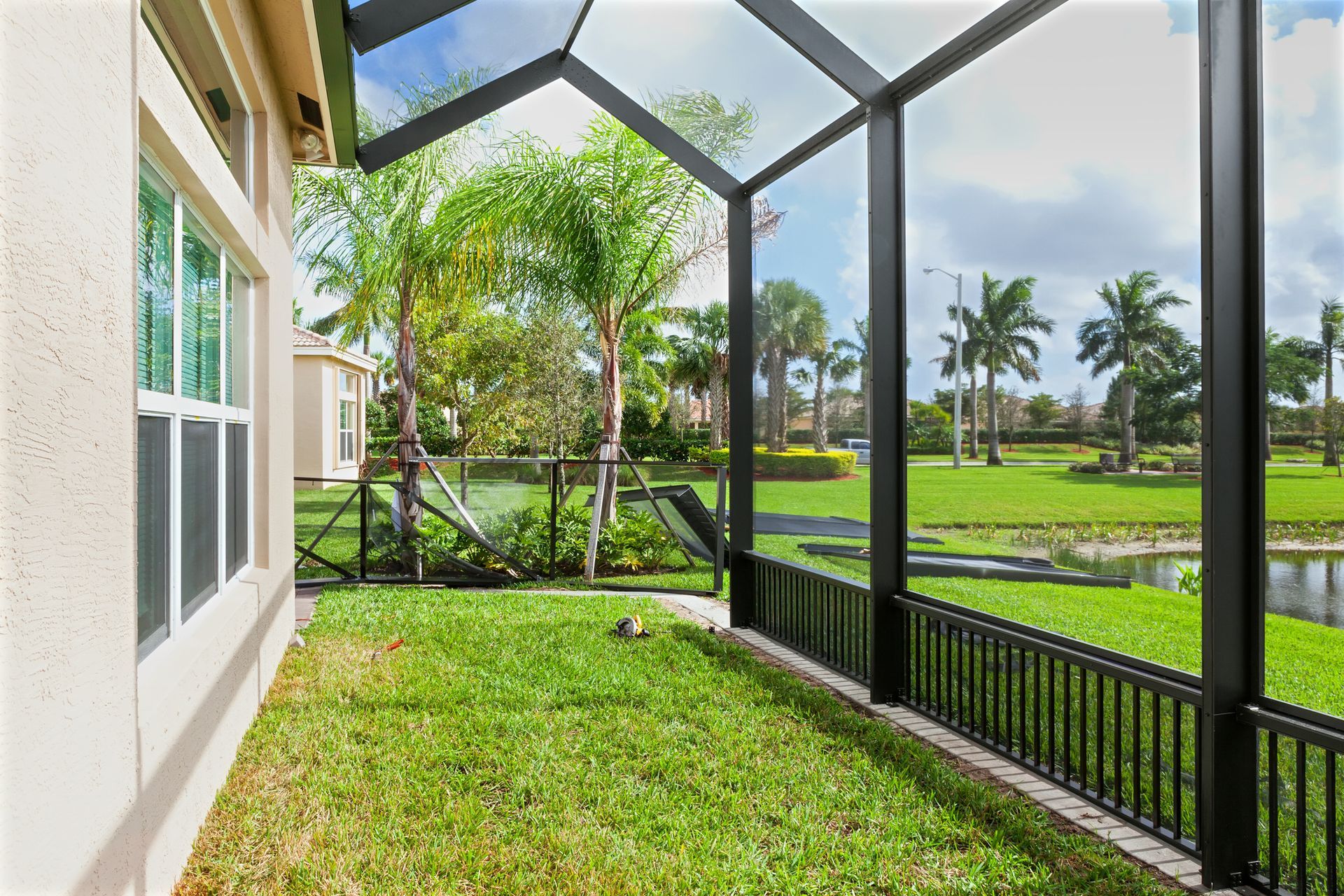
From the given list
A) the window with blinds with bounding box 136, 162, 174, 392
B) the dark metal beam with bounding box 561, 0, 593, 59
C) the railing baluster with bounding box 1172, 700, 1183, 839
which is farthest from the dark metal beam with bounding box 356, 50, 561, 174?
the railing baluster with bounding box 1172, 700, 1183, 839

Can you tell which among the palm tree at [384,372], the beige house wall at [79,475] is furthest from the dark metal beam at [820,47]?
the palm tree at [384,372]

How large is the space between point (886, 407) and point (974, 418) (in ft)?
1.69

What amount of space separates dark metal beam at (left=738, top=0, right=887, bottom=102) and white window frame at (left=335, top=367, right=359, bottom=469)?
63.2ft

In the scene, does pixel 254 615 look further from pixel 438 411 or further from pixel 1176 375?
pixel 438 411

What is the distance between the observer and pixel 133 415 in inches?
80.9

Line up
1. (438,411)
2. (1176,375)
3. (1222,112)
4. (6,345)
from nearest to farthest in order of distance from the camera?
(6,345) → (1222,112) → (1176,375) → (438,411)

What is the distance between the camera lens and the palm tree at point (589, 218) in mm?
8562

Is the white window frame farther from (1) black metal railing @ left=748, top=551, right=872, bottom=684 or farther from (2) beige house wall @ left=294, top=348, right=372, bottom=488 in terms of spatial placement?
(1) black metal railing @ left=748, top=551, right=872, bottom=684

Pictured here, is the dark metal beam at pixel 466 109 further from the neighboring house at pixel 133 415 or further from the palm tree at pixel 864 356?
the palm tree at pixel 864 356

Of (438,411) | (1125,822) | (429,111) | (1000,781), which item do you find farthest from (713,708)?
(438,411)

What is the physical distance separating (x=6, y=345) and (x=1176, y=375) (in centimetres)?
323

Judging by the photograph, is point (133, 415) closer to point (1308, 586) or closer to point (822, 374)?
Result: point (1308, 586)

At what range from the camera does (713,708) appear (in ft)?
14.2

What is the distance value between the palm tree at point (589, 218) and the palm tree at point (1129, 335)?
6.05 m
